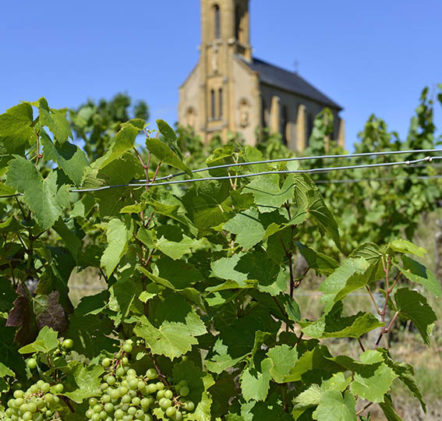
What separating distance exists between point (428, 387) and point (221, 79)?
36.5 metres

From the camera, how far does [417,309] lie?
4.75ft

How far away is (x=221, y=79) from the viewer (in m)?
38.6

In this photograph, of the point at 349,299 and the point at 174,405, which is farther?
the point at 349,299

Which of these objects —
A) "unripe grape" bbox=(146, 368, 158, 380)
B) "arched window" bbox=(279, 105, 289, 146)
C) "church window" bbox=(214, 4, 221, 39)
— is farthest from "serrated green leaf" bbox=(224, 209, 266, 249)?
"arched window" bbox=(279, 105, 289, 146)

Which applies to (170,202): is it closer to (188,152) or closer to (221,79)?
(188,152)

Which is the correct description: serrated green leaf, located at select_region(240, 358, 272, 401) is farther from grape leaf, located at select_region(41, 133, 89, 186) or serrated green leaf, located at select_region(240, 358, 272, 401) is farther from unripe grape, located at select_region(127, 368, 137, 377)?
grape leaf, located at select_region(41, 133, 89, 186)

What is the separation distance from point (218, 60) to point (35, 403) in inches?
1524

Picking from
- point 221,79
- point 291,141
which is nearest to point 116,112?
point 221,79

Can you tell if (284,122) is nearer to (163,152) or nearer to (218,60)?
(218,60)

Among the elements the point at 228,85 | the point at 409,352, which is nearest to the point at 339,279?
the point at 409,352

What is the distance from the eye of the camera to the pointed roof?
40053 mm

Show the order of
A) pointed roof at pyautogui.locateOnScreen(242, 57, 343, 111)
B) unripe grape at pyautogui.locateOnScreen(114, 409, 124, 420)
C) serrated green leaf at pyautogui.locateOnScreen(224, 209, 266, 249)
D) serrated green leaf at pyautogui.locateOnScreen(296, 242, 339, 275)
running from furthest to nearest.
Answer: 1. pointed roof at pyautogui.locateOnScreen(242, 57, 343, 111)
2. serrated green leaf at pyautogui.locateOnScreen(296, 242, 339, 275)
3. serrated green leaf at pyautogui.locateOnScreen(224, 209, 266, 249)
4. unripe grape at pyautogui.locateOnScreen(114, 409, 124, 420)

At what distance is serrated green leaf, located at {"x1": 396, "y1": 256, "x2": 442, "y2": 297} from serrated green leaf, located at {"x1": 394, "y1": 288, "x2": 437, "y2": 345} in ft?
0.13

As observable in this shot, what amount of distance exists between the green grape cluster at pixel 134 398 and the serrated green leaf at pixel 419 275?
624 mm
